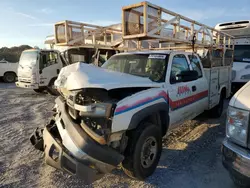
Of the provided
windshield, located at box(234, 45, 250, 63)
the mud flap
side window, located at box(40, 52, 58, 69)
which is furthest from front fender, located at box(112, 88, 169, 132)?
side window, located at box(40, 52, 58, 69)

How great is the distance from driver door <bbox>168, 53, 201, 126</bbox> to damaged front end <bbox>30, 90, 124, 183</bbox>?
147 cm

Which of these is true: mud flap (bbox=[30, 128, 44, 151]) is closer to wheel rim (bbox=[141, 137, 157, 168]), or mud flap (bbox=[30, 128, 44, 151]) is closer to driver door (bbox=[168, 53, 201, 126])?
wheel rim (bbox=[141, 137, 157, 168])

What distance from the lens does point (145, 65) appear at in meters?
3.95

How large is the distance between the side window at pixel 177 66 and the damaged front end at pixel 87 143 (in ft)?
5.56

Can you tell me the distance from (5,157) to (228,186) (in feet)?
11.9

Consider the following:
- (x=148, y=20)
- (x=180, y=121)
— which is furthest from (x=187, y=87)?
(x=148, y=20)

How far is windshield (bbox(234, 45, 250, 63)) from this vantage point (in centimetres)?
889

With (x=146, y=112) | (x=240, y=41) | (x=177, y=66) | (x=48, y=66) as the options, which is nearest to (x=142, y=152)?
(x=146, y=112)

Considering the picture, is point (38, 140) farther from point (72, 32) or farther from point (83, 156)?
point (72, 32)

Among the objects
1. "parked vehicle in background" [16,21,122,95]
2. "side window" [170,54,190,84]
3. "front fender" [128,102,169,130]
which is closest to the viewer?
"front fender" [128,102,169,130]

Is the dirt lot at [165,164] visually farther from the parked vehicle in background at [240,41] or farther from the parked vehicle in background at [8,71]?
the parked vehicle in background at [8,71]

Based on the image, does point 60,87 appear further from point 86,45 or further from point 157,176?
point 86,45

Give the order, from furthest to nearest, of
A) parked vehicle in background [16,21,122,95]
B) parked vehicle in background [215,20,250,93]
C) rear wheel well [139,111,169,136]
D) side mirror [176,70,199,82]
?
1. parked vehicle in background [16,21,122,95]
2. parked vehicle in background [215,20,250,93]
3. side mirror [176,70,199,82]
4. rear wheel well [139,111,169,136]

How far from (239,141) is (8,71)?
56.3ft
